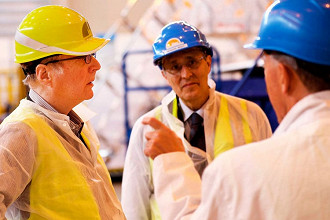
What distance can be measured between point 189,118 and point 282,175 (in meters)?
1.60

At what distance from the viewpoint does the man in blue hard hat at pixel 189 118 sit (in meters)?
2.76

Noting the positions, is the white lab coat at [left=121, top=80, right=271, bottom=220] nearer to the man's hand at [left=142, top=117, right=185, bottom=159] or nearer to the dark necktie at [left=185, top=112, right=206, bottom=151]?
the dark necktie at [left=185, top=112, right=206, bottom=151]

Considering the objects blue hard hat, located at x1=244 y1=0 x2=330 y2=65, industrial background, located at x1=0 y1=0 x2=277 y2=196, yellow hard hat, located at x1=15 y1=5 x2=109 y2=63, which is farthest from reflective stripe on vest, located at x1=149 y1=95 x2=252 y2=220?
industrial background, located at x1=0 y1=0 x2=277 y2=196

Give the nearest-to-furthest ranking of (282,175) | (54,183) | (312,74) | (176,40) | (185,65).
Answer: (282,175), (312,74), (54,183), (176,40), (185,65)

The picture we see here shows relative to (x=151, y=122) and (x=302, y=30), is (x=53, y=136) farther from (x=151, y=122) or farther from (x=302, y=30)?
(x=302, y=30)

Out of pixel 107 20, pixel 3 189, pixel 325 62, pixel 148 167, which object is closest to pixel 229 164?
pixel 325 62

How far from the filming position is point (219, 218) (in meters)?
1.38

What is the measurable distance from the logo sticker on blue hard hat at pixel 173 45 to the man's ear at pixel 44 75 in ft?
2.50

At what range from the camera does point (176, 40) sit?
276cm

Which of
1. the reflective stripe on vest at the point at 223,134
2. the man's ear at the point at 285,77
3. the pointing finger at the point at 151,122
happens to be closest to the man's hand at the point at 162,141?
the pointing finger at the point at 151,122

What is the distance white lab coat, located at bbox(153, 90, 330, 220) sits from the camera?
1.29 m

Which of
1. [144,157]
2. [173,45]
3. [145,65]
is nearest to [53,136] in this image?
[144,157]

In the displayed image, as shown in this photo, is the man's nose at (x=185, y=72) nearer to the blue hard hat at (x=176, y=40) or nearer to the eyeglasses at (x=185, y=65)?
the eyeglasses at (x=185, y=65)

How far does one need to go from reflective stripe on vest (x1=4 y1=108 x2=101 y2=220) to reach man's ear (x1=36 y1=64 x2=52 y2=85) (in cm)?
18
